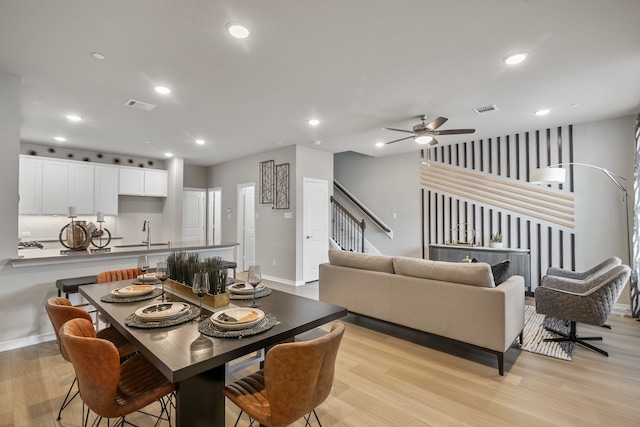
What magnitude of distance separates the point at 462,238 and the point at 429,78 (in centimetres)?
381

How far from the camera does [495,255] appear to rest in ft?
16.6

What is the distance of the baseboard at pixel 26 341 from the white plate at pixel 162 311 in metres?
2.60

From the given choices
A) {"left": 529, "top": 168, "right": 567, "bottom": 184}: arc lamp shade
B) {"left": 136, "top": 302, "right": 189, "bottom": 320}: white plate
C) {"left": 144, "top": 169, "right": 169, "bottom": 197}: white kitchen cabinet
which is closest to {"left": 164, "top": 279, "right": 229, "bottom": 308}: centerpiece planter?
{"left": 136, "top": 302, "right": 189, "bottom": 320}: white plate

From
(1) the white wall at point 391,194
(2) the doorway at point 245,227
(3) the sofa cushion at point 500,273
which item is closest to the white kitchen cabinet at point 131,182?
(2) the doorway at point 245,227

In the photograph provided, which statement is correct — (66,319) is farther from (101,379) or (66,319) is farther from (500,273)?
(500,273)

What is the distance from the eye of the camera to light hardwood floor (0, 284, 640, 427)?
80.9 inches

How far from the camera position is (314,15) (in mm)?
2180

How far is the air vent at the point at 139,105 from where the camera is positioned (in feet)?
12.4

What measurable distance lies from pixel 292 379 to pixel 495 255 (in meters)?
4.80

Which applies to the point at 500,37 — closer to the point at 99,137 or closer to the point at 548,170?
the point at 548,170

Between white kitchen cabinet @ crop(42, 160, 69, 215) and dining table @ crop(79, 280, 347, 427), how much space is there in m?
5.55

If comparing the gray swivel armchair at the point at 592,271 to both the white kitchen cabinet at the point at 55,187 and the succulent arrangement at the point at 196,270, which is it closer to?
the succulent arrangement at the point at 196,270

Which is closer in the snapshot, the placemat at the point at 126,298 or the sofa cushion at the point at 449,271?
the placemat at the point at 126,298

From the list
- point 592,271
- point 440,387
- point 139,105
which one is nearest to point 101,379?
point 440,387
